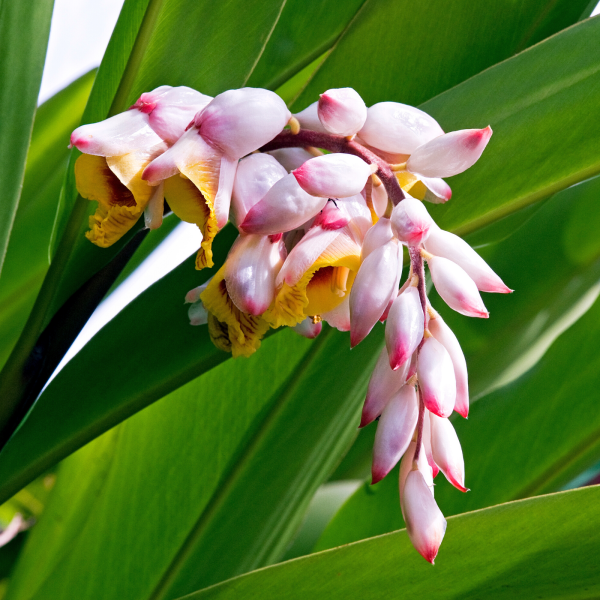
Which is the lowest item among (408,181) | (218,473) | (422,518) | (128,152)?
(218,473)

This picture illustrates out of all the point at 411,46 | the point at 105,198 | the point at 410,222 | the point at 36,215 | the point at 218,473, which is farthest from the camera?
the point at 36,215

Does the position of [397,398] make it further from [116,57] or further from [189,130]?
[116,57]

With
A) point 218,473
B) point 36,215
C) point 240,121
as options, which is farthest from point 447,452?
point 36,215

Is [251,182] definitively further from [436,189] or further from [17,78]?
[17,78]

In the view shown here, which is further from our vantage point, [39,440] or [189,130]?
[39,440]

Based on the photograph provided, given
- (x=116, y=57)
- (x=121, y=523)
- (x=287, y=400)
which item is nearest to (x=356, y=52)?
(x=116, y=57)

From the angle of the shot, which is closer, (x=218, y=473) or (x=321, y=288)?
(x=321, y=288)

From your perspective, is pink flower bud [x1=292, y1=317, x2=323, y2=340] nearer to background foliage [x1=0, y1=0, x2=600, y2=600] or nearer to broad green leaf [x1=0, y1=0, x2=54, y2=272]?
background foliage [x1=0, y1=0, x2=600, y2=600]
